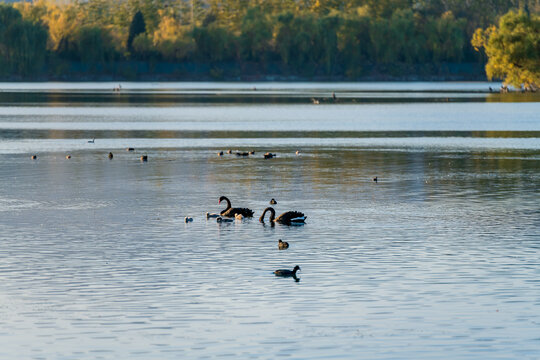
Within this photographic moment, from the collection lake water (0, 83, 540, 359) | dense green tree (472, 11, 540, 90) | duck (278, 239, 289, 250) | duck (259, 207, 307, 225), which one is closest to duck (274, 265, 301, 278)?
lake water (0, 83, 540, 359)

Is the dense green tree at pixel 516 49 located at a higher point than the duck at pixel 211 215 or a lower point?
higher

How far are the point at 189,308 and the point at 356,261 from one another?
5.60 m

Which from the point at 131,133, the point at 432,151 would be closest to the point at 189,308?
the point at 432,151

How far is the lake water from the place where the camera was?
53.7ft

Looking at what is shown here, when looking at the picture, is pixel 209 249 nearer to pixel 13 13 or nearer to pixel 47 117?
pixel 47 117

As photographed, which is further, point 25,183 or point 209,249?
point 25,183

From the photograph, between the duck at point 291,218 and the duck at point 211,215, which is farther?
the duck at point 211,215

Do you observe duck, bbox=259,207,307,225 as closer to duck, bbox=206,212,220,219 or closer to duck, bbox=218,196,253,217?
duck, bbox=218,196,253,217

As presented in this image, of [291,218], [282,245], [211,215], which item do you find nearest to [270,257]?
[282,245]

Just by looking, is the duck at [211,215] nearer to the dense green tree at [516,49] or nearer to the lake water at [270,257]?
the lake water at [270,257]

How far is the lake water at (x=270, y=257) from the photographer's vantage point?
16375mm

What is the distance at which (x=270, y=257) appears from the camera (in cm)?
2334

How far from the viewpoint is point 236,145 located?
63062 mm

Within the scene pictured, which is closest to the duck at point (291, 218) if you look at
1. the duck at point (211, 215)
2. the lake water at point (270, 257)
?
the lake water at point (270, 257)
